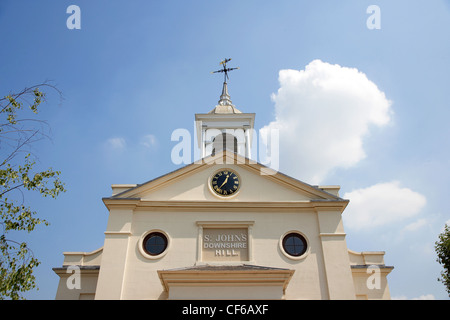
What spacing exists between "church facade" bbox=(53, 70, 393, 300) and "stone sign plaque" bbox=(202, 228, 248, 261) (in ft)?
0.17

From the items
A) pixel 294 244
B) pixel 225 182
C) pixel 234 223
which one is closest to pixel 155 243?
pixel 234 223

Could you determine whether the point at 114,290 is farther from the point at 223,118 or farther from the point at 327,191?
the point at 223,118

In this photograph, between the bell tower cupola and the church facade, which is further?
the bell tower cupola

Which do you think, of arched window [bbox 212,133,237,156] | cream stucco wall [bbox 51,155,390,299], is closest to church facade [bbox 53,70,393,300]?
cream stucco wall [bbox 51,155,390,299]

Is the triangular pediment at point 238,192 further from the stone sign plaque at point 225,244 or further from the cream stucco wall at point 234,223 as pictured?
the stone sign plaque at point 225,244

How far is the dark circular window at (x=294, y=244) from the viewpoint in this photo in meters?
17.3

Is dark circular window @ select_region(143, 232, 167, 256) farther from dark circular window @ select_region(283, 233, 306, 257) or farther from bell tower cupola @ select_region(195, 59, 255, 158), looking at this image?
bell tower cupola @ select_region(195, 59, 255, 158)

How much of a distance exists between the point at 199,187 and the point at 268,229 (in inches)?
174

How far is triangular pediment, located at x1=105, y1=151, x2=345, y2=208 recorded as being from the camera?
60.6 ft

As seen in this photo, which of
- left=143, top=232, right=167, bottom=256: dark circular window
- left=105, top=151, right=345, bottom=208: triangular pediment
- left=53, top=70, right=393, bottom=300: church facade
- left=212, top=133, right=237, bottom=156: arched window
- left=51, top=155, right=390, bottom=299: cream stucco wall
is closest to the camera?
left=53, top=70, right=393, bottom=300: church facade

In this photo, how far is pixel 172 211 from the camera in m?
18.1

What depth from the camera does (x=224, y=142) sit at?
2461cm
